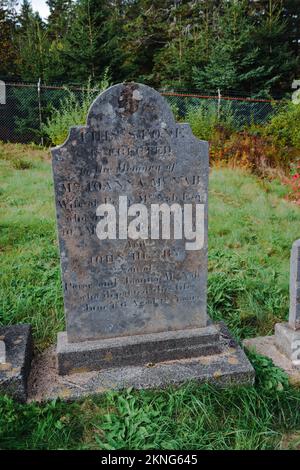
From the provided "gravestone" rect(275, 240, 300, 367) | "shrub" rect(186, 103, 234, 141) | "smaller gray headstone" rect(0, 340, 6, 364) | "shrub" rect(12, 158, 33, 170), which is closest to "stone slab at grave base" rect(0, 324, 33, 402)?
"smaller gray headstone" rect(0, 340, 6, 364)

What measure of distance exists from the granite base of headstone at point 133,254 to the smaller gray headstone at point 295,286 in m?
0.55

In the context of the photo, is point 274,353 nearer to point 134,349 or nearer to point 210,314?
point 210,314

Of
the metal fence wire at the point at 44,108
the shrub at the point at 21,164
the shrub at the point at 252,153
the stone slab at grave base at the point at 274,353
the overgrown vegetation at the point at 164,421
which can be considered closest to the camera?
the overgrown vegetation at the point at 164,421

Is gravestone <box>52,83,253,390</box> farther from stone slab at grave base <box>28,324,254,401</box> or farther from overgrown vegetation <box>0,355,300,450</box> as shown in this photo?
overgrown vegetation <box>0,355,300,450</box>

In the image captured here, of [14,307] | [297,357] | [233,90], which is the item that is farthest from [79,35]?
[297,357]

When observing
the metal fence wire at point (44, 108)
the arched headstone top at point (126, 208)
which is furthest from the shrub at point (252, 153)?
the arched headstone top at point (126, 208)

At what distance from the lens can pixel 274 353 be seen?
3.30 m

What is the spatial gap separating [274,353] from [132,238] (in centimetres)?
152

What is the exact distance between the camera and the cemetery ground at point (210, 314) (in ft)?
7.97

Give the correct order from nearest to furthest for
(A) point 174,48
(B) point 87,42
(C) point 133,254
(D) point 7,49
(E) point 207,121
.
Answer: (C) point 133,254 → (E) point 207,121 → (B) point 87,42 → (A) point 174,48 → (D) point 7,49

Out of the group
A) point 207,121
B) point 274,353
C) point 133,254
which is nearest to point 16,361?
point 133,254

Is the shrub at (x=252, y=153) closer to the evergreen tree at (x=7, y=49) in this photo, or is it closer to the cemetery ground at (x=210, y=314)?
the cemetery ground at (x=210, y=314)

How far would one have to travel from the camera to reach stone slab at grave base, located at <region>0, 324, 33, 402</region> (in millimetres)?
2650
